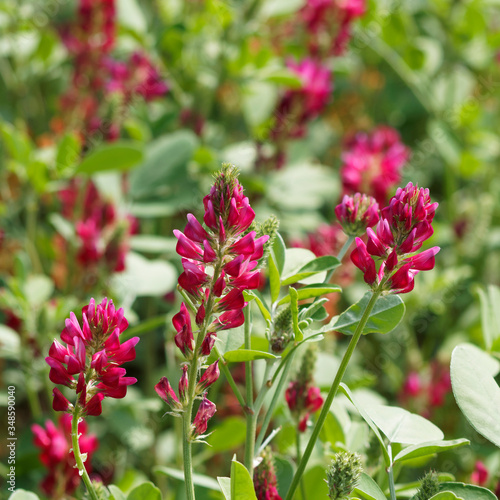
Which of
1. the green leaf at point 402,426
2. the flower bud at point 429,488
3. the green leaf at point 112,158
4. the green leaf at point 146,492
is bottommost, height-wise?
the green leaf at point 146,492

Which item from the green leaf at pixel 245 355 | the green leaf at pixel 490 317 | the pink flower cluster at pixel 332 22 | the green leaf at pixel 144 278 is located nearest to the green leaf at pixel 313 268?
the green leaf at pixel 245 355

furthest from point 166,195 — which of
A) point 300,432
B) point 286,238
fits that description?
point 300,432

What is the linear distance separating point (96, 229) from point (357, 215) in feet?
3.37

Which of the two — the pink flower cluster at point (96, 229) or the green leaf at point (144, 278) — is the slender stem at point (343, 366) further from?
the pink flower cluster at point (96, 229)

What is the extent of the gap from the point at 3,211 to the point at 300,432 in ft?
3.72

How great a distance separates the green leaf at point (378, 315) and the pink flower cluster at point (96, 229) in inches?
36.4

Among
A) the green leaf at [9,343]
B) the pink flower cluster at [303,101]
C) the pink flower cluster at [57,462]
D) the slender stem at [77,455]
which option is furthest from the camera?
the pink flower cluster at [303,101]

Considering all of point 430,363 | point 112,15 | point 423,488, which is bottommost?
point 430,363

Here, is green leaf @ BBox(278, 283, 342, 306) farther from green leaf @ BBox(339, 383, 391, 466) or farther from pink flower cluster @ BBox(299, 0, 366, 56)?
pink flower cluster @ BBox(299, 0, 366, 56)

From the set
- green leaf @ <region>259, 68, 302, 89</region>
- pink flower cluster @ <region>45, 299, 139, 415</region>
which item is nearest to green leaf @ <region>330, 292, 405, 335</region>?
pink flower cluster @ <region>45, 299, 139, 415</region>

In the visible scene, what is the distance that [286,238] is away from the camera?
2.14m

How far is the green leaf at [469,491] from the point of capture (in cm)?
80

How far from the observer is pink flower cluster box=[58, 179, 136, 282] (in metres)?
1.63

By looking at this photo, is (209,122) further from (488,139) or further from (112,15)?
(488,139)
